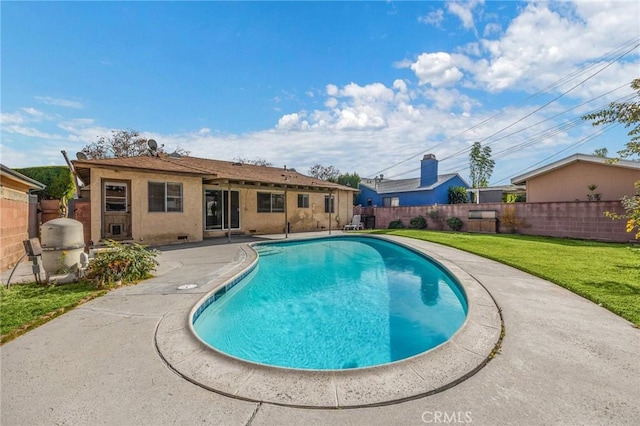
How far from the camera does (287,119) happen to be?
2214 cm

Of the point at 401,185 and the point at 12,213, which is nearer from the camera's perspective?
the point at 12,213

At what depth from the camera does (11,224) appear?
756 cm

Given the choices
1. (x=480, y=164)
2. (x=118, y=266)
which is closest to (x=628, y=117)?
(x=118, y=266)

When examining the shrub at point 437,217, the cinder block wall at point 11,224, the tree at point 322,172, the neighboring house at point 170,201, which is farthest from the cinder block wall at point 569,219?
the tree at point 322,172

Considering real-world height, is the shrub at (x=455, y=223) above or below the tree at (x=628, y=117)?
below

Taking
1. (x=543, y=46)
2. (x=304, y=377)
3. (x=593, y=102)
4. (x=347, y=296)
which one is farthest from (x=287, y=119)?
(x=593, y=102)

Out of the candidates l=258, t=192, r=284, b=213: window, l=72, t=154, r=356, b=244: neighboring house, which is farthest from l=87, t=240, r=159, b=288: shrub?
l=258, t=192, r=284, b=213: window

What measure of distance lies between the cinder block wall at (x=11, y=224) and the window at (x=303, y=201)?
1240 centimetres

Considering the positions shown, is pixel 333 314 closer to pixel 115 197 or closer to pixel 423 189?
pixel 115 197

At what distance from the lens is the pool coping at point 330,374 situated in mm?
2467

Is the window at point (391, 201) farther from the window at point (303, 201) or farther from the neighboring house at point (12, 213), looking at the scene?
the neighboring house at point (12, 213)

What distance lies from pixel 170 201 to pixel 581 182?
20.9 m

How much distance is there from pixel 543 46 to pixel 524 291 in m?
12.0

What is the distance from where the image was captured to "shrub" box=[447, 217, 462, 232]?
1775 centimetres
